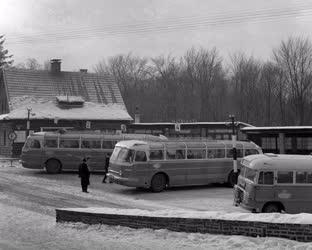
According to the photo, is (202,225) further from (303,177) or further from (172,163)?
(172,163)

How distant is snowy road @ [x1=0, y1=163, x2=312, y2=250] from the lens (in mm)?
11469

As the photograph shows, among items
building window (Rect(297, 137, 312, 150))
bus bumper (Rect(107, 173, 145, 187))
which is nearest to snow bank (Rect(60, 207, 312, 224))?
bus bumper (Rect(107, 173, 145, 187))

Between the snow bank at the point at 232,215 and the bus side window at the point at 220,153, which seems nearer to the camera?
Result: the snow bank at the point at 232,215

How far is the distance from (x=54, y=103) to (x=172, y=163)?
26.7 m

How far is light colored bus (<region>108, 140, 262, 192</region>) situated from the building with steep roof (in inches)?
774

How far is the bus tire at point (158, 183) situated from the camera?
2548cm

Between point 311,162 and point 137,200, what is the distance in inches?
281

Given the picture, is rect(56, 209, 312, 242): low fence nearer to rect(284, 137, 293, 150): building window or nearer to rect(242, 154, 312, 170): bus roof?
rect(242, 154, 312, 170): bus roof

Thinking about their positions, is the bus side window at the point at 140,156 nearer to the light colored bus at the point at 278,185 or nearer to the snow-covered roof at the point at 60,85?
the light colored bus at the point at 278,185

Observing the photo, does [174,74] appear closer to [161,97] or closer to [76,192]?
[161,97]

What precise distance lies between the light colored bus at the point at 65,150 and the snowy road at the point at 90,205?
0.75 meters

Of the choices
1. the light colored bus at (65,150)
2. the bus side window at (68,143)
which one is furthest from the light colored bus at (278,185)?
the bus side window at (68,143)

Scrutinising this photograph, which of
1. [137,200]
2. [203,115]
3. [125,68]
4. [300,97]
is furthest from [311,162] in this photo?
[125,68]

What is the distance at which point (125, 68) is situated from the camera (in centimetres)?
9256
